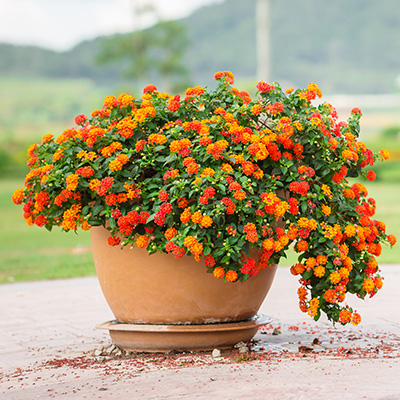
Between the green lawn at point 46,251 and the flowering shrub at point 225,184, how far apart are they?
189 inches

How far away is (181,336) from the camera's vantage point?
434 centimetres

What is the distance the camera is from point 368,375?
3.74 meters

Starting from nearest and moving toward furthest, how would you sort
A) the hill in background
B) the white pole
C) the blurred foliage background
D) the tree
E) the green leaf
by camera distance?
the green leaf
the blurred foliage background
the white pole
the tree
the hill in background

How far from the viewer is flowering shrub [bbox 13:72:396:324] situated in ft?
13.1

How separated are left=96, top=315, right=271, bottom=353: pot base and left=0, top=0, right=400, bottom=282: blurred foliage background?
484 cm

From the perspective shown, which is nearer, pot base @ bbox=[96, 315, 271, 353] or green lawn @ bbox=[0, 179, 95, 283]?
pot base @ bbox=[96, 315, 271, 353]

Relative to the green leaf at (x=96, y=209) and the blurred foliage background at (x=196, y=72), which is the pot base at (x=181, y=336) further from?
the blurred foliage background at (x=196, y=72)

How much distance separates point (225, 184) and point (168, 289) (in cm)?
76

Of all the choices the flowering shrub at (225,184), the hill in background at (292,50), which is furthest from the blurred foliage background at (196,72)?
the flowering shrub at (225,184)

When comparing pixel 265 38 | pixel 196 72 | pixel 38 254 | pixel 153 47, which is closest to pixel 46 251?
pixel 38 254

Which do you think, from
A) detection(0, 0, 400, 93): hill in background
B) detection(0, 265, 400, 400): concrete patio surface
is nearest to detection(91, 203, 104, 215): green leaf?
detection(0, 265, 400, 400): concrete patio surface

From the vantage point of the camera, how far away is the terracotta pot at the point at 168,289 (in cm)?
425

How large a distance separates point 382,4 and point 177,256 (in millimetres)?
116866

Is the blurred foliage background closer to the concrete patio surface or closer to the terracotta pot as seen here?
the concrete patio surface
